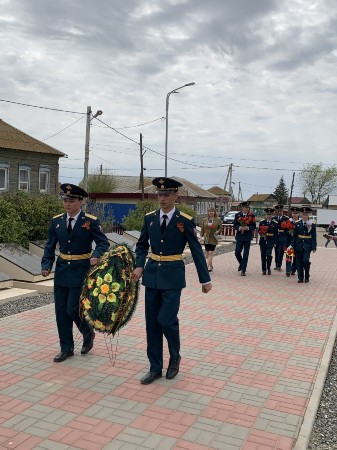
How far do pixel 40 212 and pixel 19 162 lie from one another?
71.4ft

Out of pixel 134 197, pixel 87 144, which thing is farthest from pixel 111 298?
pixel 134 197

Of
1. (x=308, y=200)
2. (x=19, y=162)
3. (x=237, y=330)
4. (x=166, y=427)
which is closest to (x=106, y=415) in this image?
(x=166, y=427)

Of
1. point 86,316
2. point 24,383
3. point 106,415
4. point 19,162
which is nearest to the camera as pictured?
point 106,415

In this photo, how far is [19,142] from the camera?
33.9 metres

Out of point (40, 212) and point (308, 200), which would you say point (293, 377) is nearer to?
point (40, 212)

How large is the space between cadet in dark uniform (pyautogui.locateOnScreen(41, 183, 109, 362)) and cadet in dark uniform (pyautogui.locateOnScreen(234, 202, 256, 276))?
295 inches

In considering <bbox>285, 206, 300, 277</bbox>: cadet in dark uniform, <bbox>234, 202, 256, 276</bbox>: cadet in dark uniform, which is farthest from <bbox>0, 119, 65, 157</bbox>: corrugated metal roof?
<bbox>285, 206, 300, 277</bbox>: cadet in dark uniform

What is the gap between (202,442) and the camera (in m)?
3.77

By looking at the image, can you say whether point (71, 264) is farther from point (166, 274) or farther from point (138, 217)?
point (138, 217)

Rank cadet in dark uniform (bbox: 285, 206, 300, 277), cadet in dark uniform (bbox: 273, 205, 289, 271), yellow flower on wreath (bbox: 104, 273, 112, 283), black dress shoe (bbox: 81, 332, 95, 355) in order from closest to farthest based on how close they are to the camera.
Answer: yellow flower on wreath (bbox: 104, 273, 112, 283) → black dress shoe (bbox: 81, 332, 95, 355) → cadet in dark uniform (bbox: 285, 206, 300, 277) → cadet in dark uniform (bbox: 273, 205, 289, 271)

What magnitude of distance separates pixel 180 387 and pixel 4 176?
30360mm

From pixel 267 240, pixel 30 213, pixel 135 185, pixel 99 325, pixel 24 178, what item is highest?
pixel 135 185

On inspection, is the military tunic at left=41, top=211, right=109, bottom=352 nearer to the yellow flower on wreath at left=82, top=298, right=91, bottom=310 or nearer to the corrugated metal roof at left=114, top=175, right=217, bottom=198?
the yellow flower on wreath at left=82, top=298, right=91, bottom=310

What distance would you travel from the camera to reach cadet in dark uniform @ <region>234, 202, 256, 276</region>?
12.6m
